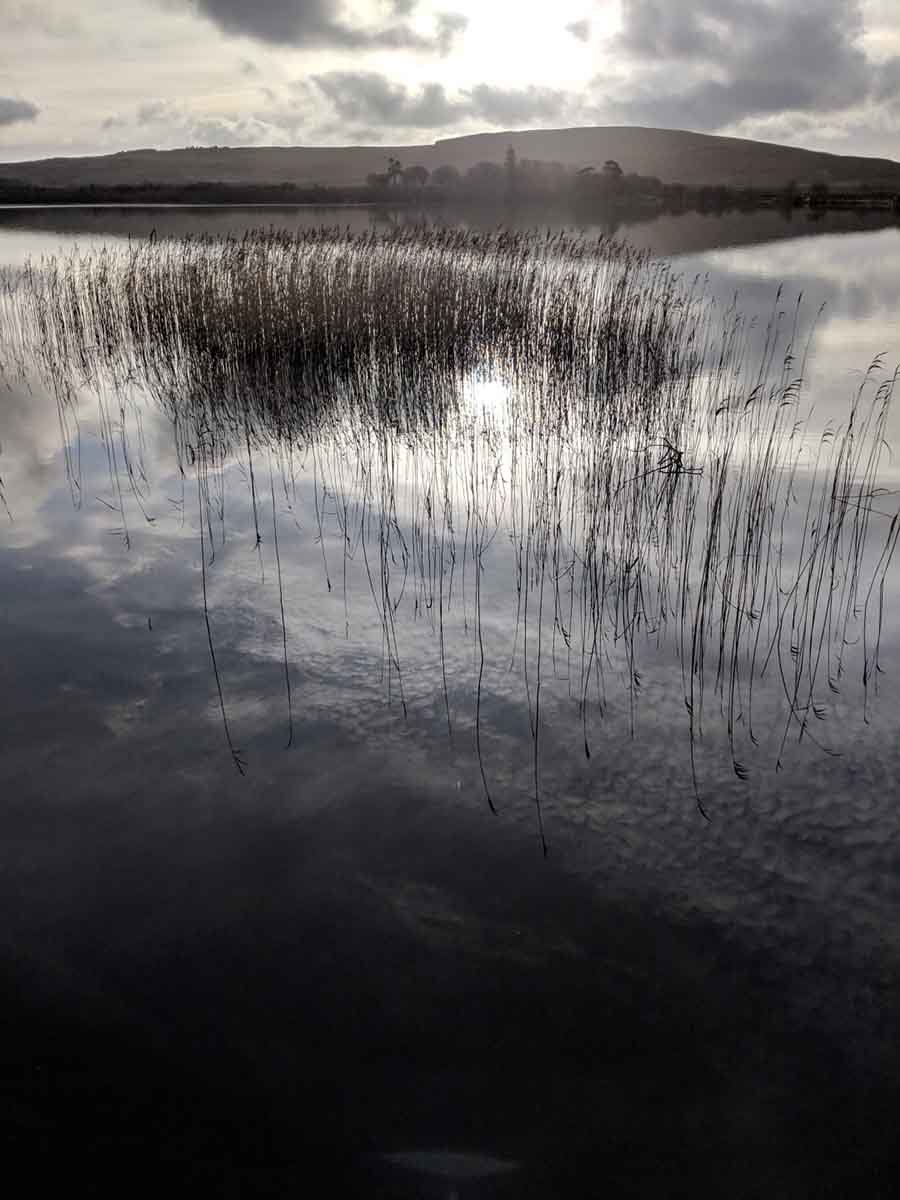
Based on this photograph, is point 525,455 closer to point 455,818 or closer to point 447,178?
point 455,818

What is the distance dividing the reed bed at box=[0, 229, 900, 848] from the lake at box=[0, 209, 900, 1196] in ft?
0.13

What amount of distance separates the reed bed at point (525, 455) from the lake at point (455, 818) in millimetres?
41

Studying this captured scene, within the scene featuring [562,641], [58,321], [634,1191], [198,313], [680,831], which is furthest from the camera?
[58,321]

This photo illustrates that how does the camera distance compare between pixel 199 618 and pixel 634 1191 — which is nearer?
pixel 634 1191

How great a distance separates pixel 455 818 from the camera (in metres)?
3.24

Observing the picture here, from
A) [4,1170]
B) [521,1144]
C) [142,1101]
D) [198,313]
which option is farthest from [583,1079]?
[198,313]

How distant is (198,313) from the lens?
12.4 metres

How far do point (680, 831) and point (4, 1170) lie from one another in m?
2.16

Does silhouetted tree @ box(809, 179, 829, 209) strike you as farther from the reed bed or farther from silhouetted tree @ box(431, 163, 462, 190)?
the reed bed

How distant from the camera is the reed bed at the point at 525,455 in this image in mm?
4465

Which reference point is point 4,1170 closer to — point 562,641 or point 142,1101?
point 142,1101

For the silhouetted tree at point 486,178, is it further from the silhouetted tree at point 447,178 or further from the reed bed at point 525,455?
the reed bed at point 525,455

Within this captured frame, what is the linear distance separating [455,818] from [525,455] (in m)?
4.70

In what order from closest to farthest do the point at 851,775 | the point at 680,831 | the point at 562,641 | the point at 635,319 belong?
the point at 680,831 → the point at 851,775 → the point at 562,641 → the point at 635,319
